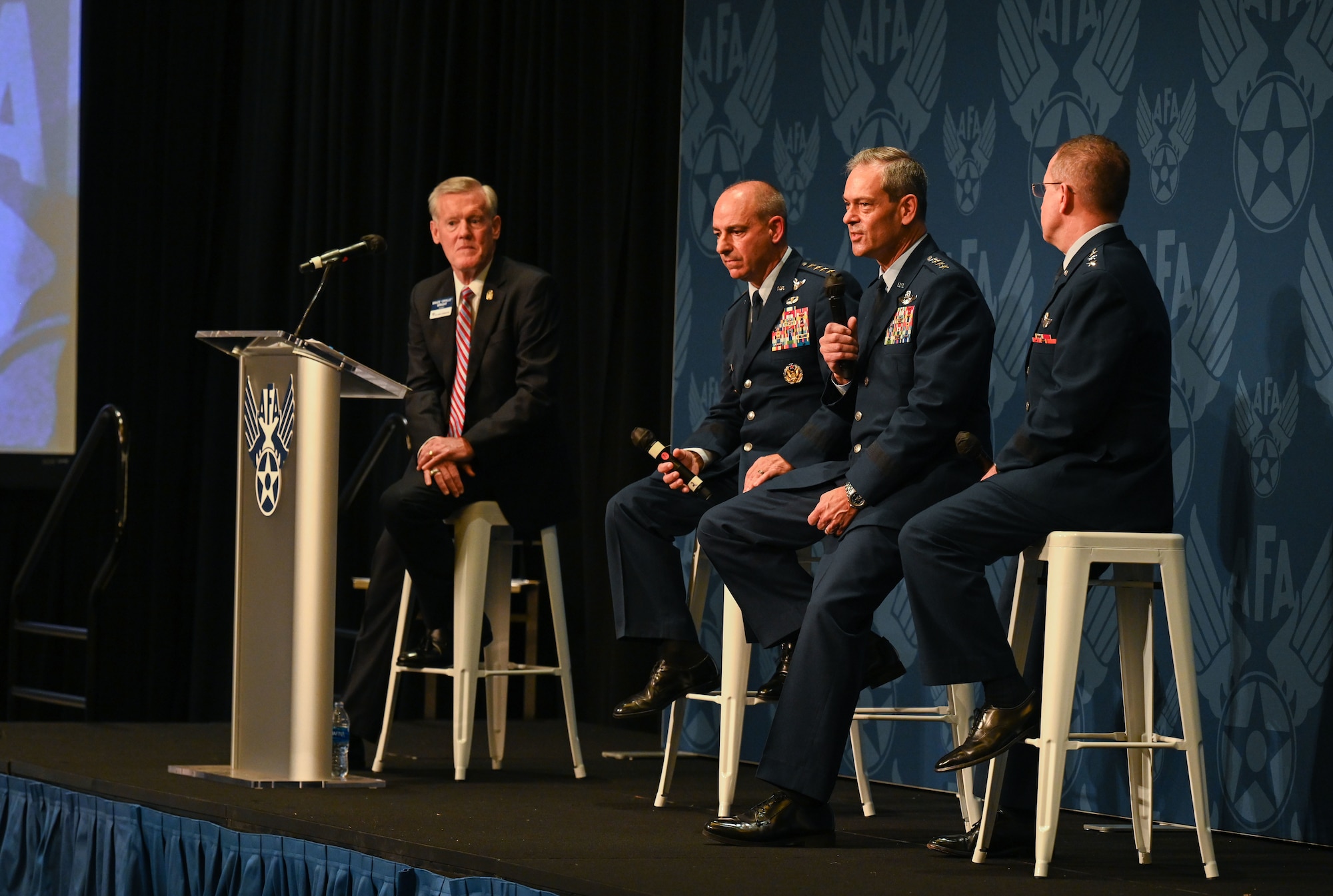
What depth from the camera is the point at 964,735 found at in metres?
3.72

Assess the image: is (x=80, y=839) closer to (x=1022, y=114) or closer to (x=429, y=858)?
(x=429, y=858)

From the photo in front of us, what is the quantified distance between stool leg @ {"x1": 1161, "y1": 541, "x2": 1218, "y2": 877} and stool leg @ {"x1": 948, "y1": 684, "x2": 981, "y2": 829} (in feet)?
1.61

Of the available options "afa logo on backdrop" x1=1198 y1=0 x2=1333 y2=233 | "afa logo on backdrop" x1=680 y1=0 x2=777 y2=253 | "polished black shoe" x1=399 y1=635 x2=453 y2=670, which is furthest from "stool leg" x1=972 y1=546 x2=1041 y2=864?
"afa logo on backdrop" x1=680 y1=0 x2=777 y2=253

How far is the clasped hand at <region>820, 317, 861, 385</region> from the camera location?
3652 millimetres

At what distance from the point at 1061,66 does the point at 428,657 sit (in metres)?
2.20

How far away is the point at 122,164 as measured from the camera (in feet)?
23.5

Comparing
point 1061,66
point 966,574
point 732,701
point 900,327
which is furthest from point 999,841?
point 1061,66

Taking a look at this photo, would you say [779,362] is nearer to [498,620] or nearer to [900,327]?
[900,327]

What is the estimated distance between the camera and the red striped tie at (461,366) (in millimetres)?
4570

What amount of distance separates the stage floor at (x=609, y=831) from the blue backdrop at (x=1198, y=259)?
0.23m

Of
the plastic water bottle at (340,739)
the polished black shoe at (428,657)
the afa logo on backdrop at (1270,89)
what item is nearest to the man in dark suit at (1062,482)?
the afa logo on backdrop at (1270,89)

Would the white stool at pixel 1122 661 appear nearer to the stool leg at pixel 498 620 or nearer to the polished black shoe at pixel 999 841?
the polished black shoe at pixel 999 841

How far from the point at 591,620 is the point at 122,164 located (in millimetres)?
2847

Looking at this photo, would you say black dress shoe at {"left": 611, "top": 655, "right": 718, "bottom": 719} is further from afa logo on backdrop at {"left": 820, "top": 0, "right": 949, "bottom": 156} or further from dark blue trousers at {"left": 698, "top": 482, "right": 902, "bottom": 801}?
afa logo on backdrop at {"left": 820, "top": 0, "right": 949, "bottom": 156}
